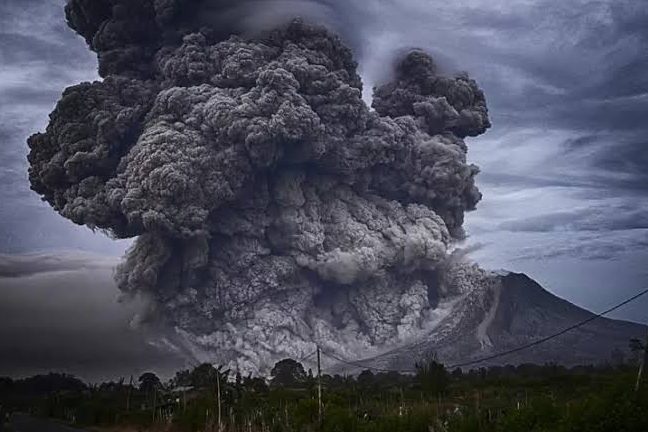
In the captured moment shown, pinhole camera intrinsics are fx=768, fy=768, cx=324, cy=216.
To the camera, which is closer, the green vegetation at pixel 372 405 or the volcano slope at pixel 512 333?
the green vegetation at pixel 372 405

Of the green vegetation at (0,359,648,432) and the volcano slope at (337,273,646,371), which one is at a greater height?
the volcano slope at (337,273,646,371)

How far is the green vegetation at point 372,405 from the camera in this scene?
2189cm

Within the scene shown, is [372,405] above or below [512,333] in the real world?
below

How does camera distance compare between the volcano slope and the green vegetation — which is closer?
the green vegetation

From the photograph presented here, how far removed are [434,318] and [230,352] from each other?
23.7 m

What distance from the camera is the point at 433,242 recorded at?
74188 mm

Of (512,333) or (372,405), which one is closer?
(372,405)

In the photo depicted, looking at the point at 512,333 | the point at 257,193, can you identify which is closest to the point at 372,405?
the point at 257,193

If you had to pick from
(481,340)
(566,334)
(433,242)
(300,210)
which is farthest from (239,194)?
(566,334)

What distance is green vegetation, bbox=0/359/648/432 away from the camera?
21.9 metres

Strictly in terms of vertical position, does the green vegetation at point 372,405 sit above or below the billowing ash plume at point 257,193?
below

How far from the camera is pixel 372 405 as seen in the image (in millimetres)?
45250

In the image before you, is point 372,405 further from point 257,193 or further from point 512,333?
point 512,333

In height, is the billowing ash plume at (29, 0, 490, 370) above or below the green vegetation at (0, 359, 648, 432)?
above
